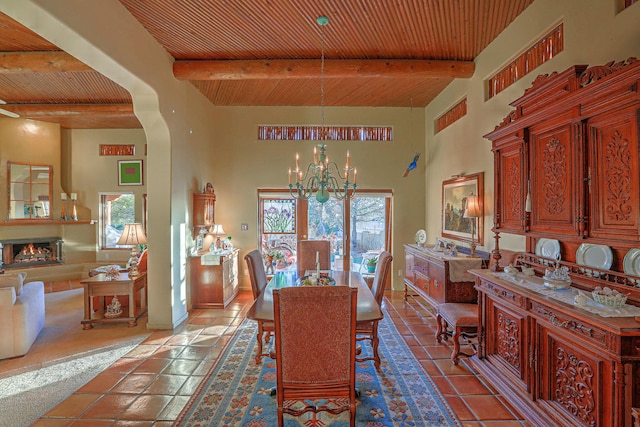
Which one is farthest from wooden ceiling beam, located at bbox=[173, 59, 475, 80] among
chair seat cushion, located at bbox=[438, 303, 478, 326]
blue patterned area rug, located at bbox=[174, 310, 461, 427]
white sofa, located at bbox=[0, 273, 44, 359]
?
blue patterned area rug, located at bbox=[174, 310, 461, 427]

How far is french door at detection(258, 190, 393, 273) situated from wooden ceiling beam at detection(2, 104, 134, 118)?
3128 mm

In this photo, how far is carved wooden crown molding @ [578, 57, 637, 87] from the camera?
1.80 metres

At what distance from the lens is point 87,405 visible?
254cm

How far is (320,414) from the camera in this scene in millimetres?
2414

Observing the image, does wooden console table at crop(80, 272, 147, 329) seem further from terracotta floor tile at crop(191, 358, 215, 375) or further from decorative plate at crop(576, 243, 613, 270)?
decorative plate at crop(576, 243, 613, 270)

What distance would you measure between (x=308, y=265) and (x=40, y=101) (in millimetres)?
5843

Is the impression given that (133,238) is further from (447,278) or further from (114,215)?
(447,278)

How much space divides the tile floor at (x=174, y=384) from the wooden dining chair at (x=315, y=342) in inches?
44.1

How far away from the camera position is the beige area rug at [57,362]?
254cm

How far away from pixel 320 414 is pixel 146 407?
4.58 feet

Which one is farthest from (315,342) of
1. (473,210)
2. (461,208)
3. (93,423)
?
(461,208)

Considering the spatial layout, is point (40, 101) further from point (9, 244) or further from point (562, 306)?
point (562, 306)

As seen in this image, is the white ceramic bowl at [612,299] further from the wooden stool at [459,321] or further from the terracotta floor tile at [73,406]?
the terracotta floor tile at [73,406]

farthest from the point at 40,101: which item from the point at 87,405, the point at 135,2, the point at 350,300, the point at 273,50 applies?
the point at 350,300
